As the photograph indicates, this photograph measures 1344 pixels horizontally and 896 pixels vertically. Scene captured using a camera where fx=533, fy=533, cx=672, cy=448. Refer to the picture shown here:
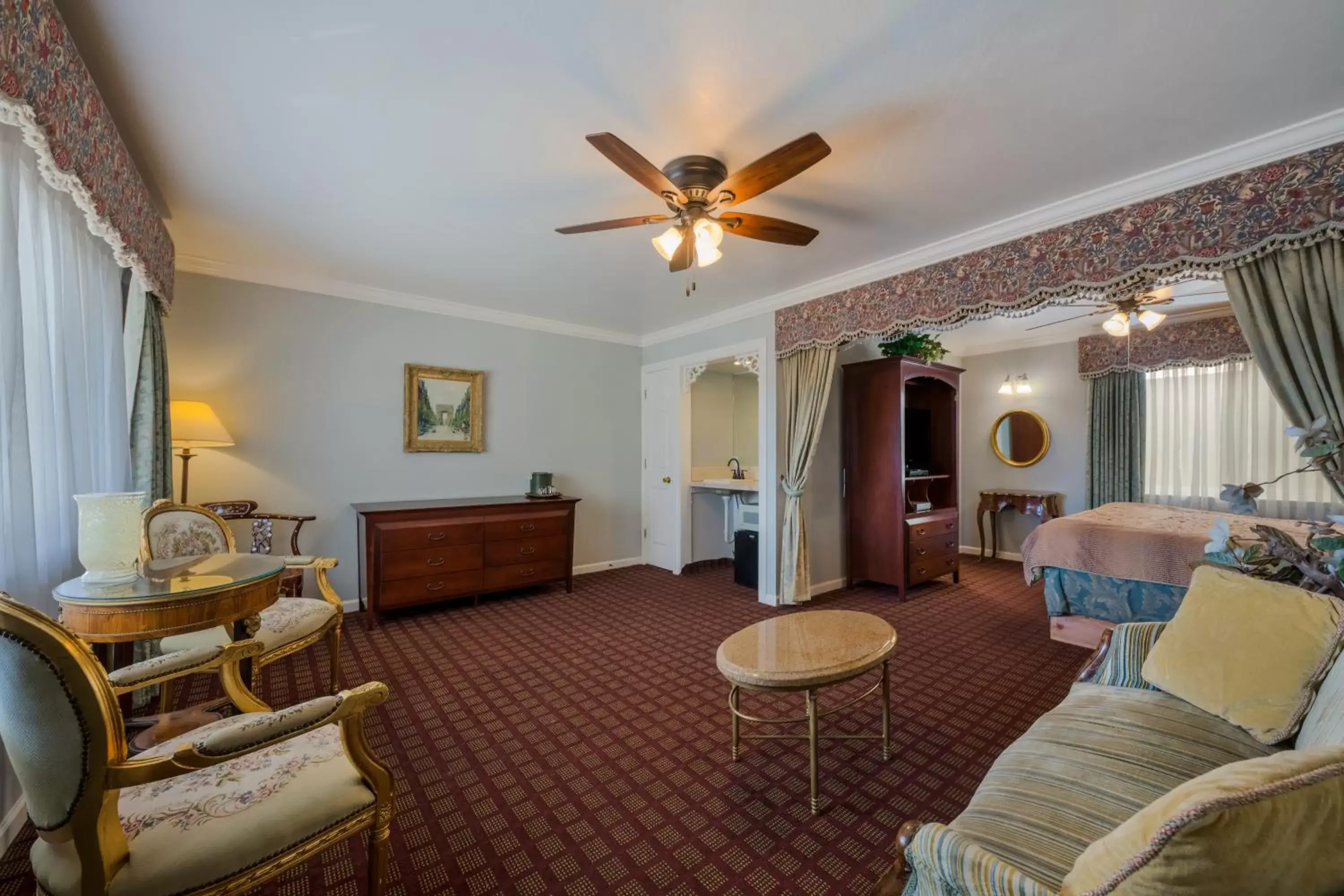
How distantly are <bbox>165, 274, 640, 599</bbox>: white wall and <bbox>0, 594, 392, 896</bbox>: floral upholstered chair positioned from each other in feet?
9.96

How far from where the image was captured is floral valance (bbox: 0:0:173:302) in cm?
129

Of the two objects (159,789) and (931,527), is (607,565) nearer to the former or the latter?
(931,527)

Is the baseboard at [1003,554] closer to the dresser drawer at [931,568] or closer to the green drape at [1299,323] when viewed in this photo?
the dresser drawer at [931,568]

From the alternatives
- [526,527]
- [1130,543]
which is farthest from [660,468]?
[1130,543]

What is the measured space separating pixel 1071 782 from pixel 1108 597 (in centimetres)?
268

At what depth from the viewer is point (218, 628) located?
2236mm

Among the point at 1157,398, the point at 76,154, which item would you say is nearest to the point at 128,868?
the point at 76,154

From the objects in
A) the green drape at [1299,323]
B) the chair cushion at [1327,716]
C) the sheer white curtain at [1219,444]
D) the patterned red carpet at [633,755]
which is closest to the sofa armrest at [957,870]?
the patterned red carpet at [633,755]

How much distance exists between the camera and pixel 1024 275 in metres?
2.83

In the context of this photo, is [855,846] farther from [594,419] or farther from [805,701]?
[594,419]

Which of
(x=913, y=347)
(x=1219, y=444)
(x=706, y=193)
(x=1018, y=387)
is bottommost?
(x=1219, y=444)

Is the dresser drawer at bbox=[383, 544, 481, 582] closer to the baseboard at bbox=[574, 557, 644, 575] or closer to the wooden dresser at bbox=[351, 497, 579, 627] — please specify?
the wooden dresser at bbox=[351, 497, 579, 627]

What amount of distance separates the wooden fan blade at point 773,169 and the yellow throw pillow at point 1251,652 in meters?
1.98

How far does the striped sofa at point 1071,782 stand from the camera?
926mm
